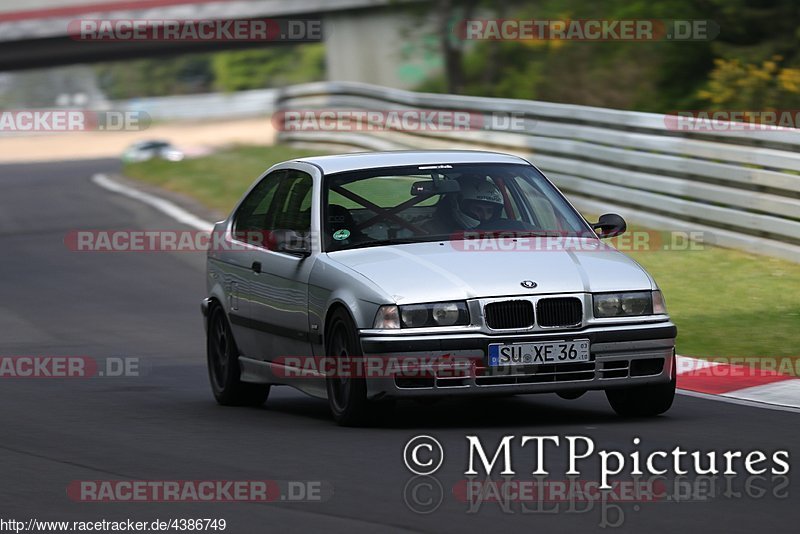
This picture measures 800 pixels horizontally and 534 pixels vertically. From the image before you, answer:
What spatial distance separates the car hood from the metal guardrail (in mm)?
6352

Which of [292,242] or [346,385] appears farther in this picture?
[292,242]

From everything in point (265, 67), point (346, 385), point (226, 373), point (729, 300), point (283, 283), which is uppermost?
point (283, 283)

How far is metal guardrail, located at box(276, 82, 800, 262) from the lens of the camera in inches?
611

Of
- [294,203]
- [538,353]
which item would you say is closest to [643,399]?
[538,353]

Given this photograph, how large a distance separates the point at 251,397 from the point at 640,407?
272 centimetres

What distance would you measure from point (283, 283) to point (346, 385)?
113 cm

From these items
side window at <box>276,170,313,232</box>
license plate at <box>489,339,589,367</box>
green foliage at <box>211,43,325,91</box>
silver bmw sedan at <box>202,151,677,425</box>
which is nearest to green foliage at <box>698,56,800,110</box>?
silver bmw sedan at <box>202,151,677,425</box>

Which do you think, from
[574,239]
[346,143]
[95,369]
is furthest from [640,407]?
[346,143]

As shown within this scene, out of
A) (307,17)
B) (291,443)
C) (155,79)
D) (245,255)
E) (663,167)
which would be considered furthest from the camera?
(155,79)

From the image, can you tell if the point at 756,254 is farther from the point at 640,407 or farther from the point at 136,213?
the point at 136,213

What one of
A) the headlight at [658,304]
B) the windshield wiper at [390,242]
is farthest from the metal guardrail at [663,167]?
the windshield wiper at [390,242]

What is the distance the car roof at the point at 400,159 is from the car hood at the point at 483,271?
2.54ft

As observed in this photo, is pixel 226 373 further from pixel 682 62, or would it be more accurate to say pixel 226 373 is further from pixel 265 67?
pixel 265 67

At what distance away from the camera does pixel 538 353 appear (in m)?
8.68
